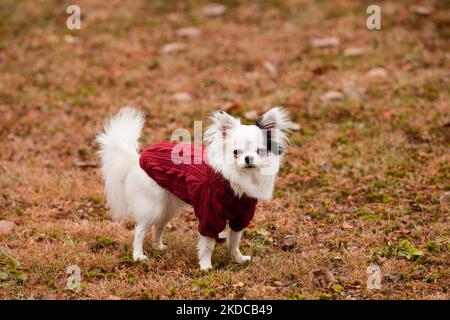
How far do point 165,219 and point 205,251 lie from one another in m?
0.51

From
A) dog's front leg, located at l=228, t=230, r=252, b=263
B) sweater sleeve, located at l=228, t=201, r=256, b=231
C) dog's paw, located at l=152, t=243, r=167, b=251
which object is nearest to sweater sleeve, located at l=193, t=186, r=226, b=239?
sweater sleeve, located at l=228, t=201, r=256, b=231

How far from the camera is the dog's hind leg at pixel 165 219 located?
4742 mm

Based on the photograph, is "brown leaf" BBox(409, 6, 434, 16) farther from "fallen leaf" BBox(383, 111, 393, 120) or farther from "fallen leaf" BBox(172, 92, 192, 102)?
A: "fallen leaf" BBox(172, 92, 192, 102)

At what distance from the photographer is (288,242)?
16.4 ft

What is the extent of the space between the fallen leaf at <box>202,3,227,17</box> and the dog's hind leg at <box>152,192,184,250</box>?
21.5ft

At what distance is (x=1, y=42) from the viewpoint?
9953 mm

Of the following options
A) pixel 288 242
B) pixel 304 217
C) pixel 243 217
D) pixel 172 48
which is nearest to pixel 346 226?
pixel 304 217

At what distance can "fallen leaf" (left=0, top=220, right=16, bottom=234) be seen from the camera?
17.0 ft

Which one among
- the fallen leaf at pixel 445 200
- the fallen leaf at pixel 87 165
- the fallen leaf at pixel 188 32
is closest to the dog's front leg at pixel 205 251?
the fallen leaf at pixel 445 200

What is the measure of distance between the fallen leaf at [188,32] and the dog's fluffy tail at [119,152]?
5.32 metres

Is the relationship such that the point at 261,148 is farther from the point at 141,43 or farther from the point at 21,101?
the point at 141,43

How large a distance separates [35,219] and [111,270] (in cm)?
128

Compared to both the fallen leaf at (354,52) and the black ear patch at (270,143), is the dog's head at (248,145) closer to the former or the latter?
the black ear patch at (270,143)
